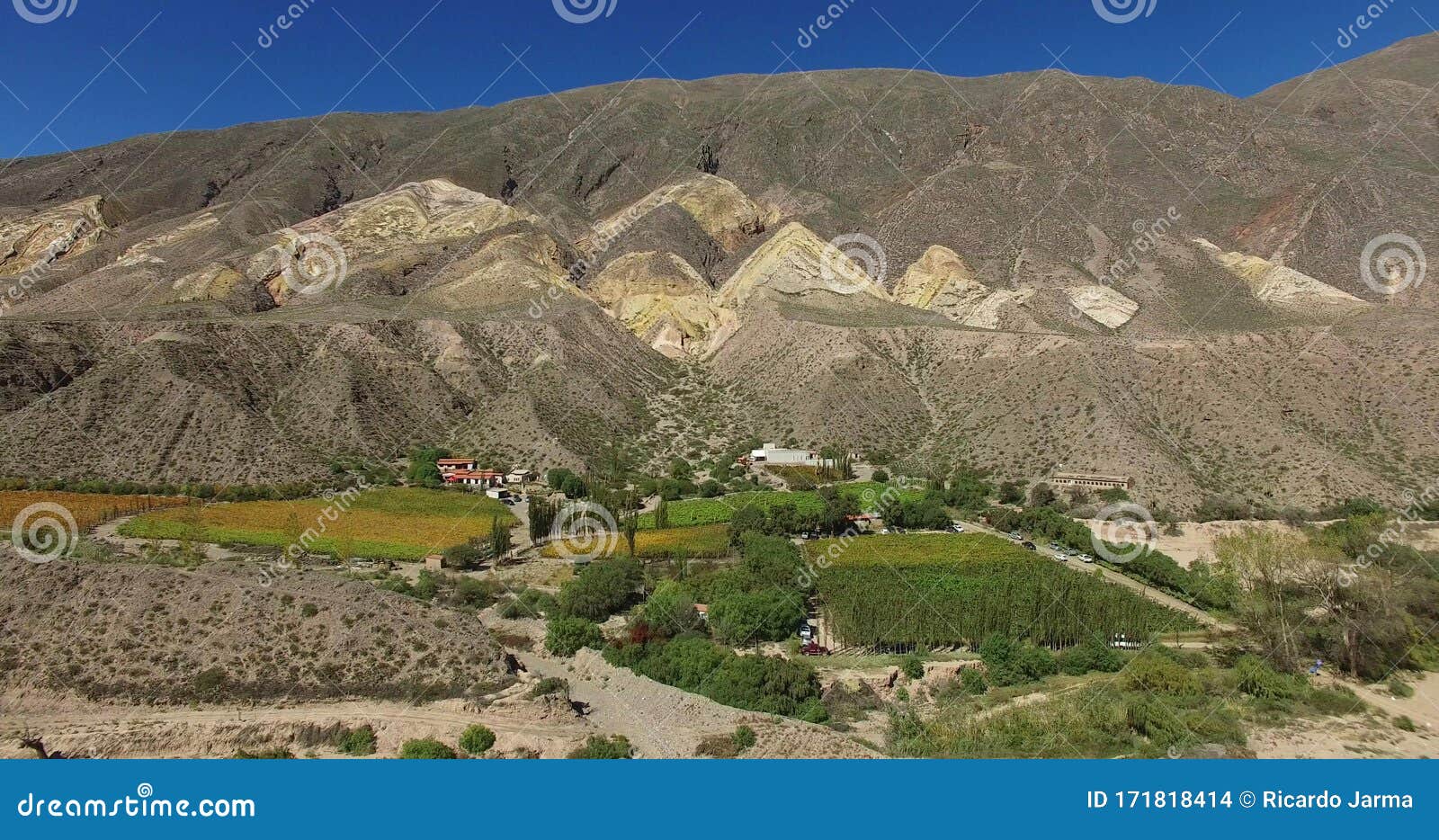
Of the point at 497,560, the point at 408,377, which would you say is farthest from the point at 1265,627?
the point at 408,377

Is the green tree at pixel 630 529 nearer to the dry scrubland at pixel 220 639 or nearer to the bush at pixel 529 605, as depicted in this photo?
the bush at pixel 529 605

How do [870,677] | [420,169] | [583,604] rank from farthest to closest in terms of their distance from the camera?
[420,169], [583,604], [870,677]

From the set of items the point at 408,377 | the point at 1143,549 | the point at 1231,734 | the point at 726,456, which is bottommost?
the point at 1231,734

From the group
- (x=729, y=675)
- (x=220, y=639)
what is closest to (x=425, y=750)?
(x=729, y=675)

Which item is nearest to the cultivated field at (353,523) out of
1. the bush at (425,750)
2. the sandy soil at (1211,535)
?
the bush at (425,750)

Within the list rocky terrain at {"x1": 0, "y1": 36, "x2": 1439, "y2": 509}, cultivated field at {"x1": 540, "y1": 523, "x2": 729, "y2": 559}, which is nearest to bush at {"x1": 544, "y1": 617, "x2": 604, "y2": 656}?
cultivated field at {"x1": 540, "y1": 523, "x2": 729, "y2": 559}

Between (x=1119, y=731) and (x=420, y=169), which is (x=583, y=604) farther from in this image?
(x=420, y=169)
